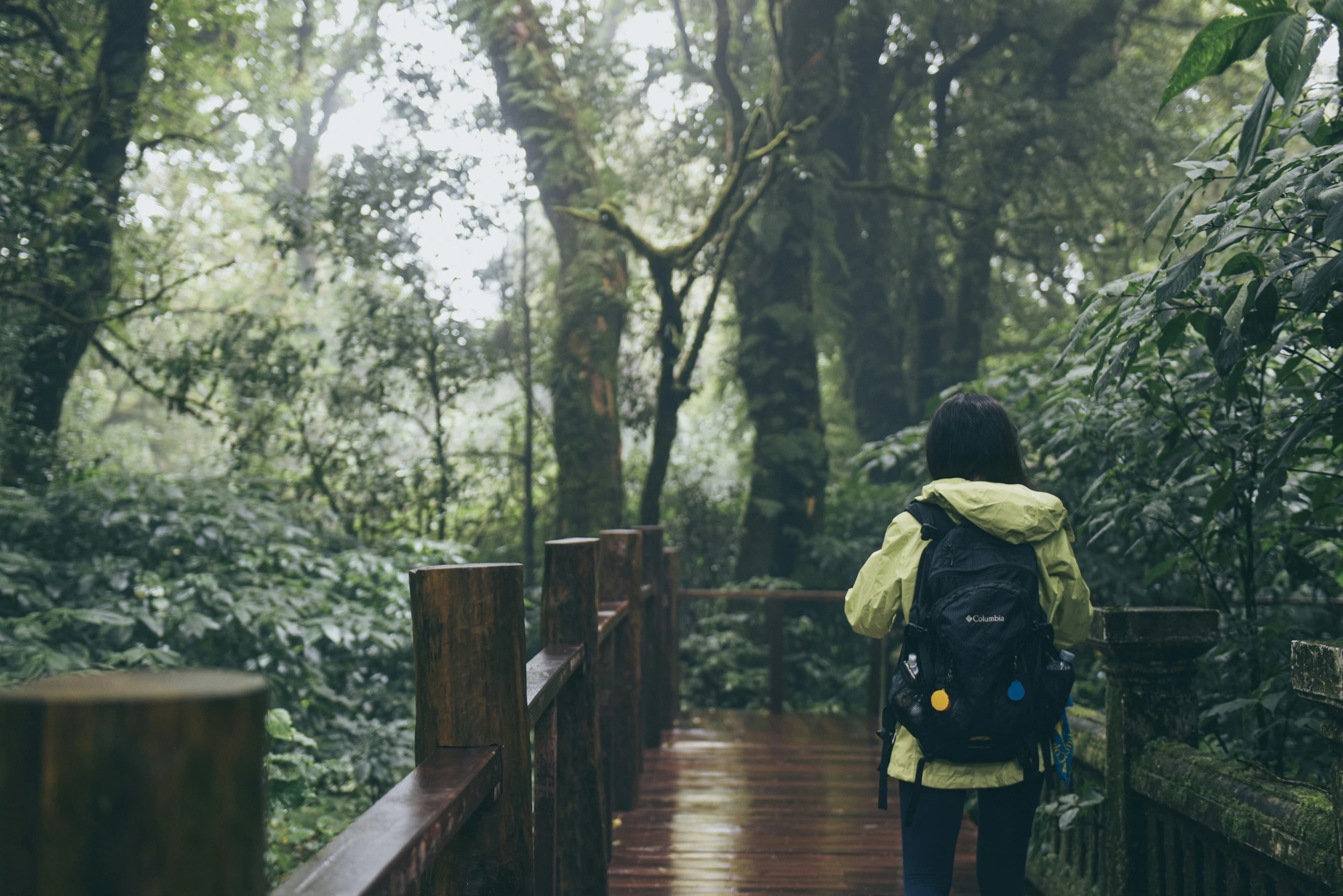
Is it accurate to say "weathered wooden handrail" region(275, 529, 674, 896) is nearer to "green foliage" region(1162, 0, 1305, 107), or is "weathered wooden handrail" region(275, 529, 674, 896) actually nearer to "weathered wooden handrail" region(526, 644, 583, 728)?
"weathered wooden handrail" region(526, 644, 583, 728)

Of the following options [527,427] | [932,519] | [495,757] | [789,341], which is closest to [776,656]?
[789,341]

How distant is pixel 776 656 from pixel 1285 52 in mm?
6560

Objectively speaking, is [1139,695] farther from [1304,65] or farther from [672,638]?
[672,638]

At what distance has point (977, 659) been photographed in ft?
7.33

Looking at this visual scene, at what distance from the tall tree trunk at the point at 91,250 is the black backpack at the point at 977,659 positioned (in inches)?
296

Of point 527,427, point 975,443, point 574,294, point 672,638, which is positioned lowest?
point 672,638

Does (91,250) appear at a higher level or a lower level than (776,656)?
higher

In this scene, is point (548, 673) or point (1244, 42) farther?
point (548, 673)

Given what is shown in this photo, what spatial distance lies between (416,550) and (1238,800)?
659cm

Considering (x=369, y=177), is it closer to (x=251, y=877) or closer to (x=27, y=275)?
(x=27, y=275)

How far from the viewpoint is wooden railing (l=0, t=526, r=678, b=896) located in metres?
0.70

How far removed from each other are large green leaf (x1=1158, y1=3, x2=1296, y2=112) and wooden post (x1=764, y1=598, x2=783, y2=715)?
6277mm

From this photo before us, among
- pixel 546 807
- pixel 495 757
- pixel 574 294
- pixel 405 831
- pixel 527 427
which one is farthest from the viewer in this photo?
pixel 527 427

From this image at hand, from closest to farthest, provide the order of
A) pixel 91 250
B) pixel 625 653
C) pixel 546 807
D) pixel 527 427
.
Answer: pixel 546 807, pixel 625 653, pixel 91 250, pixel 527 427
